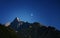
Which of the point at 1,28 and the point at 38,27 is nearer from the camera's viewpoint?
the point at 1,28

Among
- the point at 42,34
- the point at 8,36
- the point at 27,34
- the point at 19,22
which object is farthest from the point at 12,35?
the point at 19,22

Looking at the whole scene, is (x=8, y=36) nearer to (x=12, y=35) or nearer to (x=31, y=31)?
(x=12, y=35)

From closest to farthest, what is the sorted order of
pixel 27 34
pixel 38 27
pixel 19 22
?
pixel 27 34, pixel 38 27, pixel 19 22

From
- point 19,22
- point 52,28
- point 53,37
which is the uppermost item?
point 19,22

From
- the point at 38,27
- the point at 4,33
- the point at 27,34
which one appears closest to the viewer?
the point at 4,33

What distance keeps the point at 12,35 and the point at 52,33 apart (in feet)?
150

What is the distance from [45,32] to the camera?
94062 mm

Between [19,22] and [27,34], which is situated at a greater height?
[19,22]

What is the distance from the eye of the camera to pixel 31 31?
3696 inches

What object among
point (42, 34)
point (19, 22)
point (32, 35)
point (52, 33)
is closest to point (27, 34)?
point (32, 35)

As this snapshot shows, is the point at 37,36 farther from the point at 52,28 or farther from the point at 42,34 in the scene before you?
the point at 52,28

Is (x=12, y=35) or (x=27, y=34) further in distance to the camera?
(x=27, y=34)

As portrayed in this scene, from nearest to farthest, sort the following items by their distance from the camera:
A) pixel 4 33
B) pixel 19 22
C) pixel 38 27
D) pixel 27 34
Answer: pixel 4 33, pixel 27 34, pixel 38 27, pixel 19 22

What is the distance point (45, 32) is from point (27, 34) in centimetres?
1308
